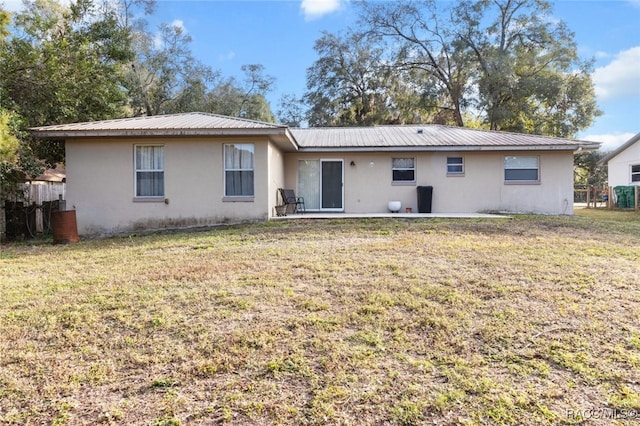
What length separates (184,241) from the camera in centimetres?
829

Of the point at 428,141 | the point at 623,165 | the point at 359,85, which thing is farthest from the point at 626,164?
the point at 359,85

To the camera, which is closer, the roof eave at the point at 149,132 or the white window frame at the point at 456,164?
the roof eave at the point at 149,132

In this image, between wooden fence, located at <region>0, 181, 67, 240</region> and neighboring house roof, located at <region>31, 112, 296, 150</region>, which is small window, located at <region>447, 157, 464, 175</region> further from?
wooden fence, located at <region>0, 181, 67, 240</region>

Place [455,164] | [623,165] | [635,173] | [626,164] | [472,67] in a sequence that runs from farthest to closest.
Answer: [472,67] < [623,165] < [626,164] < [635,173] < [455,164]

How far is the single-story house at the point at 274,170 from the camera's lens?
10430 mm

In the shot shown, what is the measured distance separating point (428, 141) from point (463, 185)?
1.91 m

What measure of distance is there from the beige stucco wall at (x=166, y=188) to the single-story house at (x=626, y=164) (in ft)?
66.8

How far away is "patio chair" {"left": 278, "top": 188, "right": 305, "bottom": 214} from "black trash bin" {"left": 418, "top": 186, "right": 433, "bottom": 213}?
13.0ft

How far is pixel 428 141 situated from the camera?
13.1 metres

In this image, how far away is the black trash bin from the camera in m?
12.9

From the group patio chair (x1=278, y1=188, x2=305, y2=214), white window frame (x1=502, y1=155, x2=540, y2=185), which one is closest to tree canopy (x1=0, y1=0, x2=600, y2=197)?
patio chair (x1=278, y1=188, x2=305, y2=214)

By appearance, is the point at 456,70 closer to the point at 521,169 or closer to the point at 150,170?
the point at 521,169

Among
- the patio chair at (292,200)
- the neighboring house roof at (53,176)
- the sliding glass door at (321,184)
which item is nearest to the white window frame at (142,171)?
the patio chair at (292,200)

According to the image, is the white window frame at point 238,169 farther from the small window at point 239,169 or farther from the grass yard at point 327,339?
the grass yard at point 327,339
